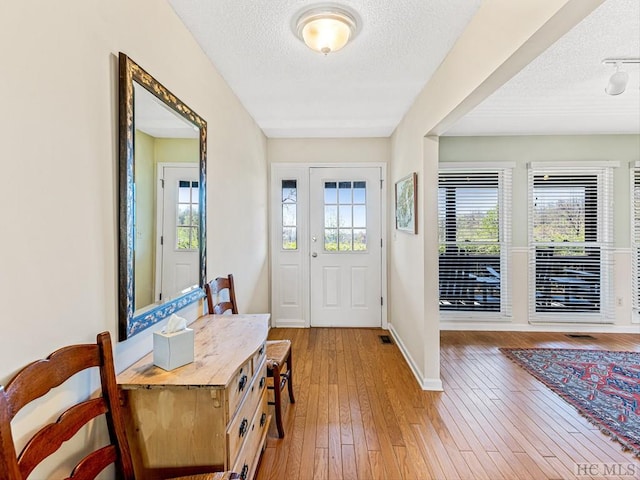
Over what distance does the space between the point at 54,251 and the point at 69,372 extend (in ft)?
1.16

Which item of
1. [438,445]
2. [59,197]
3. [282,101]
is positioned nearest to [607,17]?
[282,101]

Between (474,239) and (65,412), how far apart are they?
4.10 meters

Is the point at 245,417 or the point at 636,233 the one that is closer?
the point at 245,417

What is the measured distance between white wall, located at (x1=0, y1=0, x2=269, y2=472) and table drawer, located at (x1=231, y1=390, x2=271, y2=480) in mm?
612

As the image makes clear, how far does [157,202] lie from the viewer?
1.44 meters

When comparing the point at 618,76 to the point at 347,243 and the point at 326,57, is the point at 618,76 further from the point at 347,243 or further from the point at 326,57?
the point at 347,243

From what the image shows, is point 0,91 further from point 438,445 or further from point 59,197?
point 438,445

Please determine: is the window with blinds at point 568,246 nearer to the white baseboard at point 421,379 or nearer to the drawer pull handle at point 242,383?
the white baseboard at point 421,379

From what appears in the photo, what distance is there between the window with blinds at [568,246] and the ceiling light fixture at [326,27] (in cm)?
333

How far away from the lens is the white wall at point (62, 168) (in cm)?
79

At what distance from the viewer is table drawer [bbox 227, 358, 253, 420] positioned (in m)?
1.20

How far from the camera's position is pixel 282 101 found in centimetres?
283

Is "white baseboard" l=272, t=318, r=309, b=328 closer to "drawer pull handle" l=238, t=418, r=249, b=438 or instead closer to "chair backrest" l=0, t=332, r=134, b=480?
"drawer pull handle" l=238, t=418, r=249, b=438

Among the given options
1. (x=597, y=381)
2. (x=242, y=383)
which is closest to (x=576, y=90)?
(x=597, y=381)
